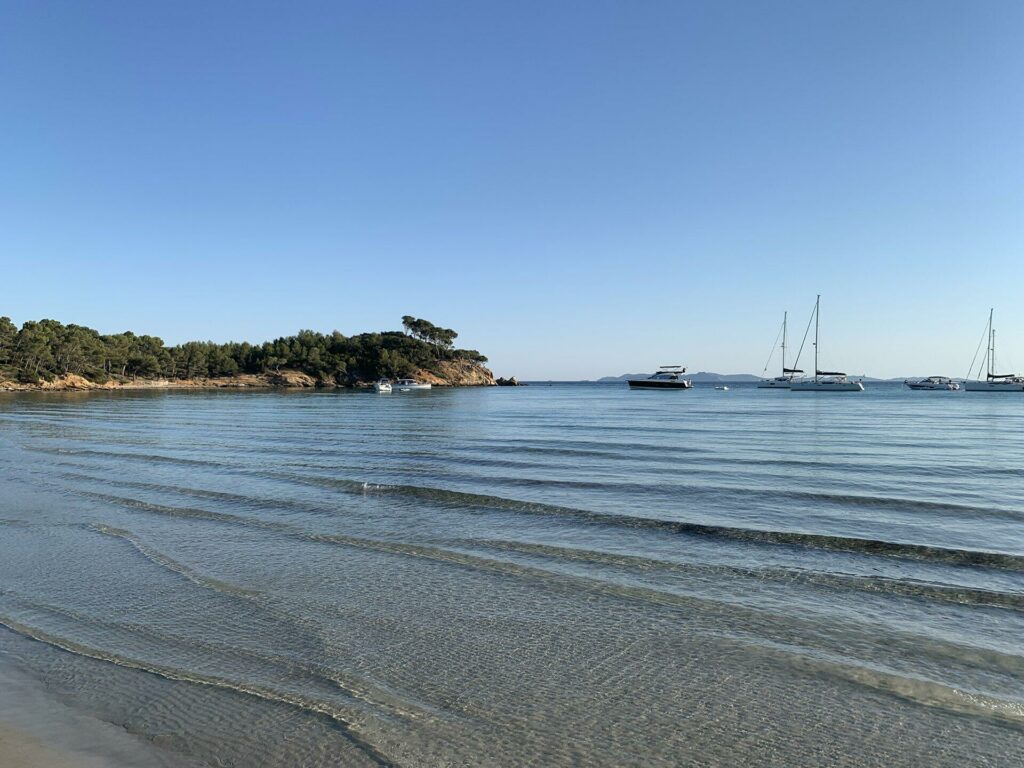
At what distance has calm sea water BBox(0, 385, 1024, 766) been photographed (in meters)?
5.38

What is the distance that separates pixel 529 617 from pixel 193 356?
169 metres

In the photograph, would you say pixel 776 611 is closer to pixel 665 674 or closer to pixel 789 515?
pixel 665 674

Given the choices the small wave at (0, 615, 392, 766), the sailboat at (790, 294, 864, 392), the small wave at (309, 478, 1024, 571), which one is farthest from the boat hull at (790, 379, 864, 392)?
the small wave at (0, 615, 392, 766)

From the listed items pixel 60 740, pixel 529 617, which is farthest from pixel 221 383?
pixel 60 740

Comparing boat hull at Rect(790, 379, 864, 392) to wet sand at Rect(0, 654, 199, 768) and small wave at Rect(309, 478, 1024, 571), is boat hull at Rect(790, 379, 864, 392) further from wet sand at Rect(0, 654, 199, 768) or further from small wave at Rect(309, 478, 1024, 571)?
wet sand at Rect(0, 654, 199, 768)

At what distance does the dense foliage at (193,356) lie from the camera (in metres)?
117

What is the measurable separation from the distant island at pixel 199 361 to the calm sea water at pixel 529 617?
123 meters

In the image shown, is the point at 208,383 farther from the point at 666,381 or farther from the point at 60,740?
the point at 60,740

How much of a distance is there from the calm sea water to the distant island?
12255 cm

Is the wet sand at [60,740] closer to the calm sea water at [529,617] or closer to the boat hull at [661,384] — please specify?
the calm sea water at [529,617]

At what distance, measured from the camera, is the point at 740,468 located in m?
22.2

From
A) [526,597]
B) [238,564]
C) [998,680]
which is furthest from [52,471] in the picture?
[998,680]

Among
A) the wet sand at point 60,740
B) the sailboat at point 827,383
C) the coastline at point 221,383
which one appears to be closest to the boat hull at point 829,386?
the sailboat at point 827,383

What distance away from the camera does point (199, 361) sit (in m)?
157
